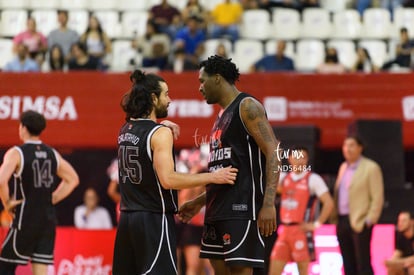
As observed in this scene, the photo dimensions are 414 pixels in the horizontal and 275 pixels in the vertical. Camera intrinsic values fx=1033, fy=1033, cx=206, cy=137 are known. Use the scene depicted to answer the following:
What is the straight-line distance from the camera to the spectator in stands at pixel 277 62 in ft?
56.4

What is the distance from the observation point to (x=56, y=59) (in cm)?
1730

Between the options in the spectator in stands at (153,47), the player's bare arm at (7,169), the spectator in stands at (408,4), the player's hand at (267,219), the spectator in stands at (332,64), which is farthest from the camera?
the spectator in stands at (408,4)

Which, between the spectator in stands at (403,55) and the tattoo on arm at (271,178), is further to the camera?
the spectator in stands at (403,55)

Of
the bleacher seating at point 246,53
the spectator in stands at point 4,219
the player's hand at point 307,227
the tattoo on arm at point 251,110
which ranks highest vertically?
the bleacher seating at point 246,53

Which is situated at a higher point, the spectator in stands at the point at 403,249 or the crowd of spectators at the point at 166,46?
the crowd of spectators at the point at 166,46

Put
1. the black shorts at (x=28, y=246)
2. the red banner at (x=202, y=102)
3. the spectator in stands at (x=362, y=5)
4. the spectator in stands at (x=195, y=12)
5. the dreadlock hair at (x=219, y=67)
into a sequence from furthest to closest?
the spectator in stands at (x=362, y=5)
the spectator in stands at (x=195, y=12)
the red banner at (x=202, y=102)
the black shorts at (x=28, y=246)
the dreadlock hair at (x=219, y=67)

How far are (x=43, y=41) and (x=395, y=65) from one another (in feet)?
19.8

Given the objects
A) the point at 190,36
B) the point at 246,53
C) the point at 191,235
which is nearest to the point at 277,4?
the point at 246,53

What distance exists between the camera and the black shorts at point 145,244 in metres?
7.79

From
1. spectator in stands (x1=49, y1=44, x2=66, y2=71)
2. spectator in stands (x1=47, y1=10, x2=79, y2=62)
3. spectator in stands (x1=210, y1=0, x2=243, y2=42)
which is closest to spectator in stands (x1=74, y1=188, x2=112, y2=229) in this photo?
spectator in stands (x1=49, y1=44, x2=66, y2=71)

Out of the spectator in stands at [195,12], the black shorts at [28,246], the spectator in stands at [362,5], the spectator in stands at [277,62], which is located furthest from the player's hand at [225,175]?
the spectator in stands at [362,5]

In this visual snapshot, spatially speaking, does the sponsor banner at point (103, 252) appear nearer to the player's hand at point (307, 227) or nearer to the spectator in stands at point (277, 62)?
the player's hand at point (307, 227)

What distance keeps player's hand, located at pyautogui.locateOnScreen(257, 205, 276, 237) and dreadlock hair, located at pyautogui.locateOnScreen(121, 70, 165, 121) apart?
3.83ft

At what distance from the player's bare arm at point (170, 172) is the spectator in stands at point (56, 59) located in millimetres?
9756
